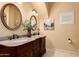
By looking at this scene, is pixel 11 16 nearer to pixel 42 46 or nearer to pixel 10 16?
pixel 10 16

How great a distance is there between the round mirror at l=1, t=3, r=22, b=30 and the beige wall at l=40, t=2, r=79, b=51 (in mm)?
686

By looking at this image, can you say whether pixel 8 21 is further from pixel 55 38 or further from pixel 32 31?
pixel 55 38

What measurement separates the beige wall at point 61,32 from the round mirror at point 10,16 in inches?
27.0

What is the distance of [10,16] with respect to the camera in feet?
9.21

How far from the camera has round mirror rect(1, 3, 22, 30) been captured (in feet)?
9.02

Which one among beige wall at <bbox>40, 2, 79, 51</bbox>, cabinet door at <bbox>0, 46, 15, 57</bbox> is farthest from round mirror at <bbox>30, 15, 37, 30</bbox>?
cabinet door at <bbox>0, 46, 15, 57</bbox>

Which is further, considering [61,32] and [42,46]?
[61,32]

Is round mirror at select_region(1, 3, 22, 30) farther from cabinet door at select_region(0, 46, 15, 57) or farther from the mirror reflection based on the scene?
cabinet door at select_region(0, 46, 15, 57)

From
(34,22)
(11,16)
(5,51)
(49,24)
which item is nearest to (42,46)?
(49,24)

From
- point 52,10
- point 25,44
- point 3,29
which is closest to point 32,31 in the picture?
point 52,10

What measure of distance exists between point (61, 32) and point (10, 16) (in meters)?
1.66

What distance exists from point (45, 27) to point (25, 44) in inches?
39.9

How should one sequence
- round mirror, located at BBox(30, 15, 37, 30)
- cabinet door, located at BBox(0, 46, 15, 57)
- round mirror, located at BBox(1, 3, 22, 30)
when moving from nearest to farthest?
cabinet door, located at BBox(0, 46, 15, 57) < round mirror, located at BBox(1, 3, 22, 30) < round mirror, located at BBox(30, 15, 37, 30)

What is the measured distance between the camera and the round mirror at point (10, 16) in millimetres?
2748
